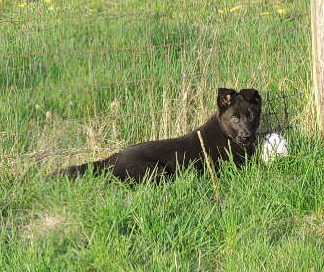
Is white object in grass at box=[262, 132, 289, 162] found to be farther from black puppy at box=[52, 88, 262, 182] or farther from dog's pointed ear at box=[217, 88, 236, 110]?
dog's pointed ear at box=[217, 88, 236, 110]

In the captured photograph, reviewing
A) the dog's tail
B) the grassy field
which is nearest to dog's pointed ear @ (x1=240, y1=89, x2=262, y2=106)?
the grassy field

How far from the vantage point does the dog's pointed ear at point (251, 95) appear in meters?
6.97

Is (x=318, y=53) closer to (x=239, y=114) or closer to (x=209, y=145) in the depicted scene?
(x=239, y=114)

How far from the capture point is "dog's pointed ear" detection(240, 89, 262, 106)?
6.97 m

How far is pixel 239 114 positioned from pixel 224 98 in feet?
0.68

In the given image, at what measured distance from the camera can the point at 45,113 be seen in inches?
279

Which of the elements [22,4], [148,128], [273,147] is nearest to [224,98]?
[273,147]

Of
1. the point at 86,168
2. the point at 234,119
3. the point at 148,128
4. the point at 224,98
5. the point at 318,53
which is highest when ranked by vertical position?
the point at 318,53

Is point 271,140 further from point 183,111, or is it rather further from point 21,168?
point 21,168

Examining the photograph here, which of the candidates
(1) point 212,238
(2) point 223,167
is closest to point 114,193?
(1) point 212,238

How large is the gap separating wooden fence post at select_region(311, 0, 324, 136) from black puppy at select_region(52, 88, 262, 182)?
2.18 feet

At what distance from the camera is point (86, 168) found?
6457 millimetres

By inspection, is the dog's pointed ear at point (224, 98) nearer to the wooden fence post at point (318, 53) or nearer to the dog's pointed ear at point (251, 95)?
the dog's pointed ear at point (251, 95)

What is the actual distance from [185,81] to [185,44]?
37 centimetres
